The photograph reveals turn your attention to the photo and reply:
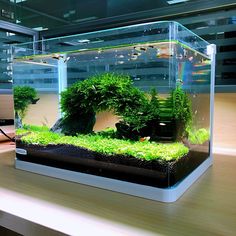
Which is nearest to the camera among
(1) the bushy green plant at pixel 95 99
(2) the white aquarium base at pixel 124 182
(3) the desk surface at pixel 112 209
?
(3) the desk surface at pixel 112 209

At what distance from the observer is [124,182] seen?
566mm

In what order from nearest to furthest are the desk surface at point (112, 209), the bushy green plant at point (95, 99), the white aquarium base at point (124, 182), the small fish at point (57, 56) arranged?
the desk surface at point (112, 209) → the white aquarium base at point (124, 182) → the bushy green plant at point (95, 99) → the small fish at point (57, 56)

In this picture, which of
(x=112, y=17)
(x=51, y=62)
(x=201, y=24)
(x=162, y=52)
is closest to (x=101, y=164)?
(x=162, y=52)

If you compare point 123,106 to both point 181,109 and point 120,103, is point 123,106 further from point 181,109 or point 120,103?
point 181,109

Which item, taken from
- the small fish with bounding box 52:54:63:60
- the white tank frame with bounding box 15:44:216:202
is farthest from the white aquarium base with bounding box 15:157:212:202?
the small fish with bounding box 52:54:63:60

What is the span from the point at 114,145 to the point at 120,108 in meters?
0.11

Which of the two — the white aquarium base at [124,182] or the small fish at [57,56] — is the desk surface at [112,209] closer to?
the white aquarium base at [124,182]

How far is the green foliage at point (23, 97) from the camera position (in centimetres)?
80

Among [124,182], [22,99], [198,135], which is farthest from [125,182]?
[22,99]

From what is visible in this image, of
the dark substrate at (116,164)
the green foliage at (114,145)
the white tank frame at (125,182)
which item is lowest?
the white tank frame at (125,182)

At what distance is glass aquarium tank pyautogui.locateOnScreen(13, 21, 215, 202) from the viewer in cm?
55

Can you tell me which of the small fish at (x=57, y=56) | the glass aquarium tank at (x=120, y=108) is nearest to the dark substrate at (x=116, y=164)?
the glass aquarium tank at (x=120, y=108)

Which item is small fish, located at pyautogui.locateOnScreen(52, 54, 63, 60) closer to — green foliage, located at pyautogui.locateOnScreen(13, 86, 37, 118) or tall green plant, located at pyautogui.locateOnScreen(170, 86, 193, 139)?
green foliage, located at pyautogui.locateOnScreen(13, 86, 37, 118)

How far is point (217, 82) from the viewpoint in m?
1.13
